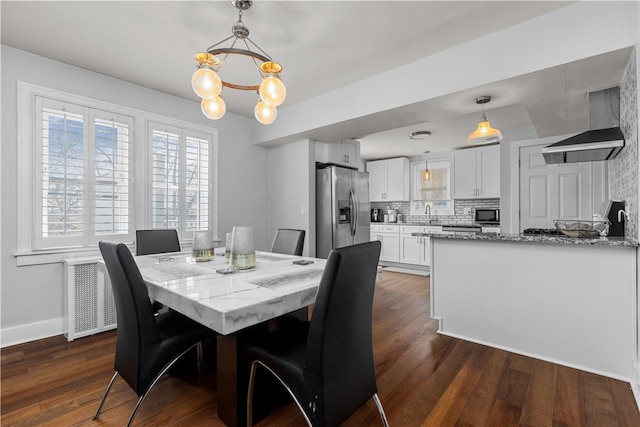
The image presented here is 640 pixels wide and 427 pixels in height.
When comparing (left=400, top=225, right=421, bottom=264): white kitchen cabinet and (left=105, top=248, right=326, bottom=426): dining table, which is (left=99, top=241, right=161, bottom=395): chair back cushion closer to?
(left=105, top=248, right=326, bottom=426): dining table

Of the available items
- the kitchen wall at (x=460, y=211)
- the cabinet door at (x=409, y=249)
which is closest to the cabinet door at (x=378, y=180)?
the kitchen wall at (x=460, y=211)

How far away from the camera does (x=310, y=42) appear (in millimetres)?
2391

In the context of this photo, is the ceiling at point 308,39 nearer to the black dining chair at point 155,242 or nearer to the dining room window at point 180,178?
the dining room window at point 180,178

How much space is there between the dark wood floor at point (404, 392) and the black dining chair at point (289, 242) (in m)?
1.07

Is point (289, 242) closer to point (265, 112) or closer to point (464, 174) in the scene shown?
point (265, 112)

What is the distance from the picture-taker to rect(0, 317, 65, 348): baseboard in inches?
96.3

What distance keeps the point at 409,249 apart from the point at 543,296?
345 centimetres

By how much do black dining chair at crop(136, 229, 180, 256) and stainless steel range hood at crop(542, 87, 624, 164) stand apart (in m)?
3.33

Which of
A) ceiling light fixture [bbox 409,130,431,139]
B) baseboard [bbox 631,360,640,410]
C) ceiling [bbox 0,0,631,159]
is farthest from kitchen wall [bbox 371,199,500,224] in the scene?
baseboard [bbox 631,360,640,410]

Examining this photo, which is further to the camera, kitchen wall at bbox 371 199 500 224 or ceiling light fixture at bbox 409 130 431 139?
kitchen wall at bbox 371 199 500 224

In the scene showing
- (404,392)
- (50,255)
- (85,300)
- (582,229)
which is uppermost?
(582,229)

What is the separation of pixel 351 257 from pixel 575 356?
6.79ft

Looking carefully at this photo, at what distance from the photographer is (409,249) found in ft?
18.5

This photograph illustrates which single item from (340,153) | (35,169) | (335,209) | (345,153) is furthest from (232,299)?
(345,153)
